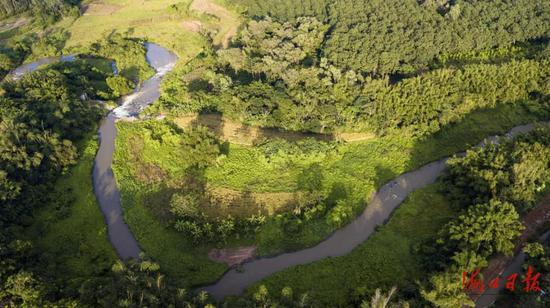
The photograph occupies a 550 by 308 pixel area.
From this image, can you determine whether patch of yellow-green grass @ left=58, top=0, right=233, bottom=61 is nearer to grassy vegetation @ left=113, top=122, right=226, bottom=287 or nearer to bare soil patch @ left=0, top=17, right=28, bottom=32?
bare soil patch @ left=0, top=17, right=28, bottom=32

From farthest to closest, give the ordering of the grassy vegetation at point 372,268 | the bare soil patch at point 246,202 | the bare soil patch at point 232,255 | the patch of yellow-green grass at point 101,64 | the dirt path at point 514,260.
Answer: the patch of yellow-green grass at point 101,64
the bare soil patch at point 246,202
the bare soil patch at point 232,255
the grassy vegetation at point 372,268
the dirt path at point 514,260

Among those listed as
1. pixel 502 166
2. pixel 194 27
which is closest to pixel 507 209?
pixel 502 166

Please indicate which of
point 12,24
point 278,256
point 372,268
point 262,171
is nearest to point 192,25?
point 12,24

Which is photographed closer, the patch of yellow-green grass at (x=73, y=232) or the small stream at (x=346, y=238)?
the small stream at (x=346, y=238)

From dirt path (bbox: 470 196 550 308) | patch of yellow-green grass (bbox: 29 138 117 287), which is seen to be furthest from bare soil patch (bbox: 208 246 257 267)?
dirt path (bbox: 470 196 550 308)

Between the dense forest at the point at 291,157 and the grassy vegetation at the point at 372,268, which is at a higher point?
the dense forest at the point at 291,157

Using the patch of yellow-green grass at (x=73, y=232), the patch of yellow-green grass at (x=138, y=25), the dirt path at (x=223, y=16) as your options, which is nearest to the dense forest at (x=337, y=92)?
the patch of yellow-green grass at (x=73, y=232)

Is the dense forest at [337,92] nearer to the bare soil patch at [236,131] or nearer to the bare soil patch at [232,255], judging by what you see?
the bare soil patch at [236,131]
